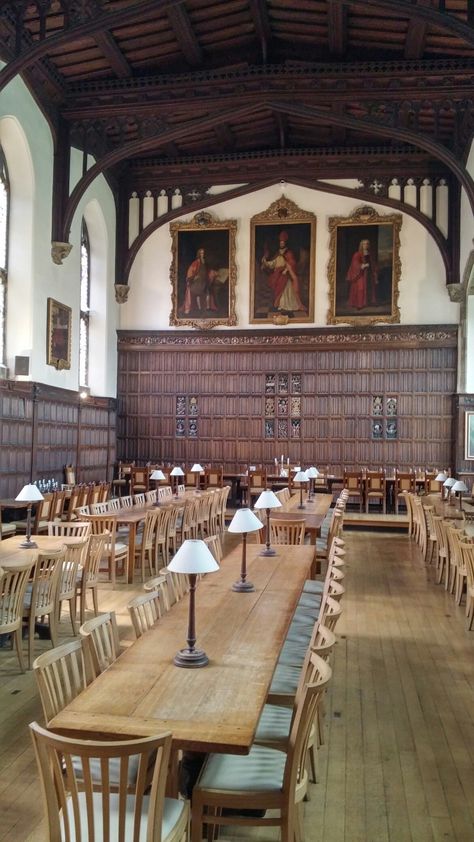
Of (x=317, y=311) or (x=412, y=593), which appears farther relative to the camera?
(x=317, y=311)

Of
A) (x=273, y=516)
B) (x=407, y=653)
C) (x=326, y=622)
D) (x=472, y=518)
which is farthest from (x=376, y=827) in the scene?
(x=472, y=518)

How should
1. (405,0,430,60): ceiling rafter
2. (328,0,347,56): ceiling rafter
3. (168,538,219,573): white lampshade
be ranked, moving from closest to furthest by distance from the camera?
1. (168,538,219,573): white lampshade
2. (405,0,430,60): ceiling rafter
3. (328,0,347,56): ceiling rafter

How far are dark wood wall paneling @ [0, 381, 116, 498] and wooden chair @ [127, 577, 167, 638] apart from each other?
28.7 feet

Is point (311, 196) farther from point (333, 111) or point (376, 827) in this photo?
point (376, 827)

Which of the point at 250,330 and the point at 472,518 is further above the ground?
the point at 250,330

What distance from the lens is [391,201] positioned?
17.9 m

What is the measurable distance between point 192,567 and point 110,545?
5.78m

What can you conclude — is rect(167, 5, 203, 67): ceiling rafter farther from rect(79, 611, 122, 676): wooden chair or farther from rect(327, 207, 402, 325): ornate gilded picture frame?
rect(79, 611, 122, 676): wooden chair

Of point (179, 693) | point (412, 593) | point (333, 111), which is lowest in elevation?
point (412, 593)

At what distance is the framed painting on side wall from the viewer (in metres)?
17.0

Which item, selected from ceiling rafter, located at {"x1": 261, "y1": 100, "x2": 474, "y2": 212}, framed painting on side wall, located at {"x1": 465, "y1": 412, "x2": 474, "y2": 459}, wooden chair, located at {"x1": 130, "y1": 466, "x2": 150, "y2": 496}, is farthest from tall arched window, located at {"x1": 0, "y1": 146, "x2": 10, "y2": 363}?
framed painting on side wall, located at {"x1": 465, "y1": 412, "x2": 474, "y2": 459}

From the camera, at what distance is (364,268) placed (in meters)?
18.1

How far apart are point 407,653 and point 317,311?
1318 cm

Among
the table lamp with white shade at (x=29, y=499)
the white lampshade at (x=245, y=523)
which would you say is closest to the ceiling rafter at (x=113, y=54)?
the table lamp with white shade at (x=29, y=499)
